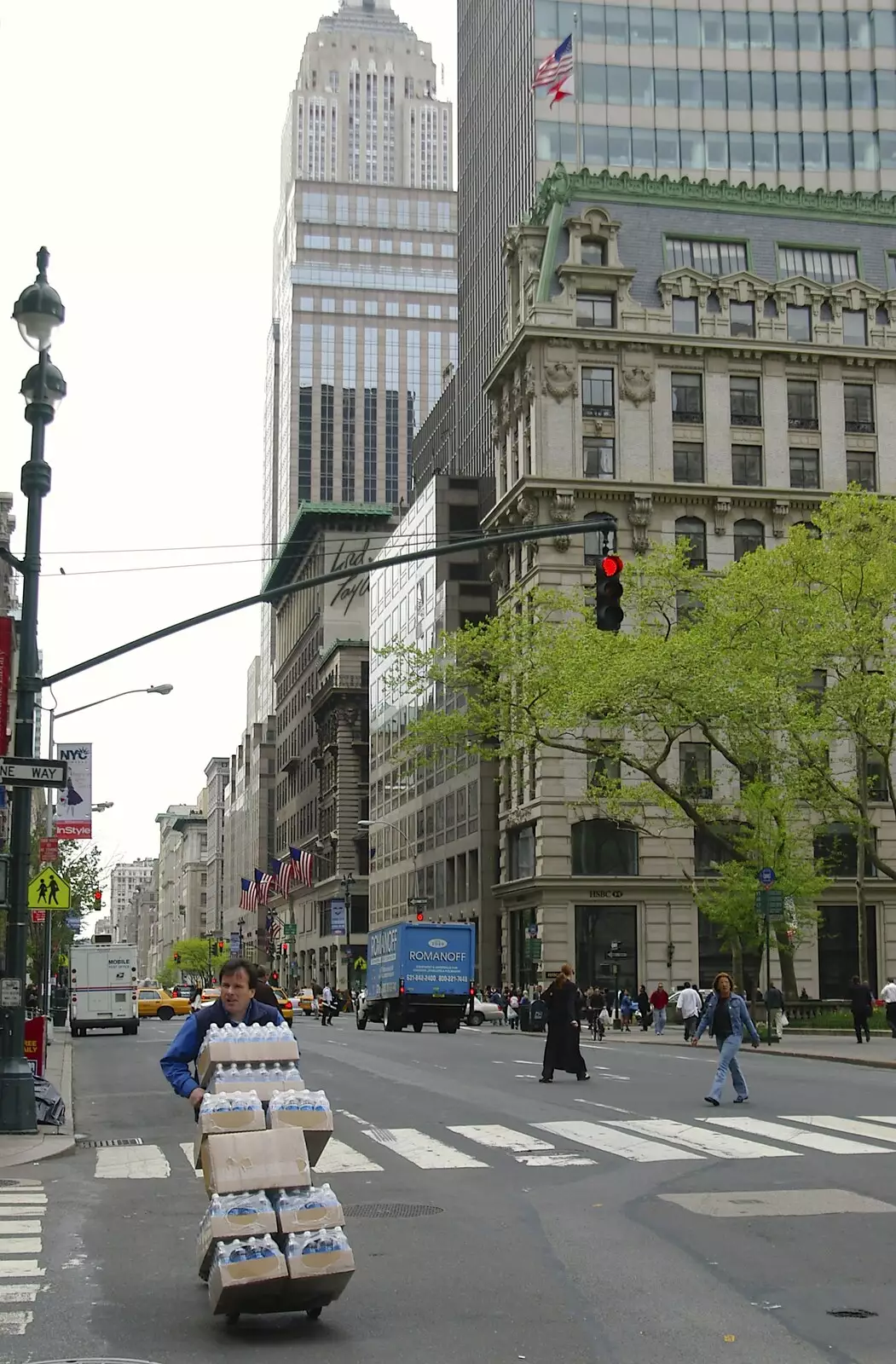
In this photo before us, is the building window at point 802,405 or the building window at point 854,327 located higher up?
the building window at point 854,327

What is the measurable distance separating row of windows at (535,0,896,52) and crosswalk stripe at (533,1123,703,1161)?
6756 centimetres

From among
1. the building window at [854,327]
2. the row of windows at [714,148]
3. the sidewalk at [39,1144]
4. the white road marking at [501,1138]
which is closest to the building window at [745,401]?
the building window at [854,327]

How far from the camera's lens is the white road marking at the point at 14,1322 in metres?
8.04

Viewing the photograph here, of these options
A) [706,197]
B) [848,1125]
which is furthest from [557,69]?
[848,1125]

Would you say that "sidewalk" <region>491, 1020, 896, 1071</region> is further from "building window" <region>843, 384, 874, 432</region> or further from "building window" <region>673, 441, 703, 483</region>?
"building window" <region>843, 384, 874, 432</region>

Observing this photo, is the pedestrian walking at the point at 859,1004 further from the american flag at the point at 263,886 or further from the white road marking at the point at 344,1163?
the american flag at the point at 263,886

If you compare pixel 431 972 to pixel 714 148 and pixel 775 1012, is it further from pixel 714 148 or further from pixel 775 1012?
pixel 714 148

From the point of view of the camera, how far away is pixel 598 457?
2601 inches

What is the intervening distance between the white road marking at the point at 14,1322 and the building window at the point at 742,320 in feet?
208

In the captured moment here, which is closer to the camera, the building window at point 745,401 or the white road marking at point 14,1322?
the white road marking at point 14,1322

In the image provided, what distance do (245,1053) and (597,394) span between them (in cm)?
5959

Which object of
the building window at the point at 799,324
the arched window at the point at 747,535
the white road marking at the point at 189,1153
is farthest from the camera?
the building window at the point at 799,324

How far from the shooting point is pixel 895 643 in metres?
44.2

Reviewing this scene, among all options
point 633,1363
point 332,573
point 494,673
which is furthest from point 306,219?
point 633,1363
